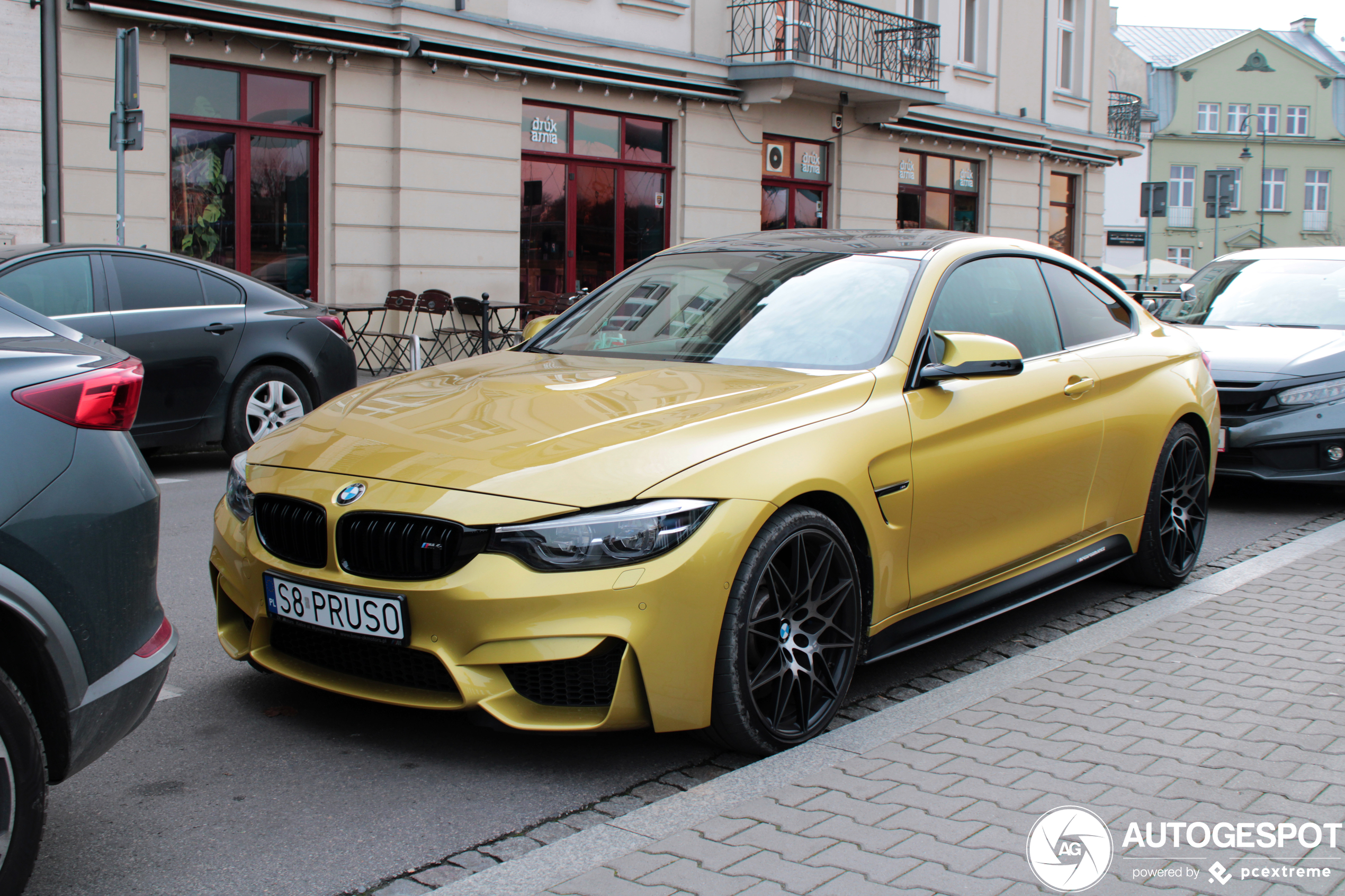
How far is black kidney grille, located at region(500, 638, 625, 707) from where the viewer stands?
331 cm

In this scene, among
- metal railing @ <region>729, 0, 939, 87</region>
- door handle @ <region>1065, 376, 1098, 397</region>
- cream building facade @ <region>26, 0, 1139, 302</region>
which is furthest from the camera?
metal railing @ <region>729, 0, 939, 87</region>

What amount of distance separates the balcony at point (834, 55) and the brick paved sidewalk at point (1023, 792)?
16263mm

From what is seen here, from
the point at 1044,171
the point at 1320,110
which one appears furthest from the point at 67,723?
the point at 1320,110

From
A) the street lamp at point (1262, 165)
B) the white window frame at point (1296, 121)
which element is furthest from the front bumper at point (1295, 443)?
the white window frame at point (1296, 121)

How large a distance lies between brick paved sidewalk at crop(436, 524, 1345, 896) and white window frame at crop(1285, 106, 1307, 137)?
70542 millimetres

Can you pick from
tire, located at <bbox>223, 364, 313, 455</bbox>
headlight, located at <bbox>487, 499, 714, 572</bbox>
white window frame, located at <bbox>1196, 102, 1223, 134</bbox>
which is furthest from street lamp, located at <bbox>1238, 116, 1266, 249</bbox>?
headlight, located at <bbox>487, 499, 714, 572</bbox>

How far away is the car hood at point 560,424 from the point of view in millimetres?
3402

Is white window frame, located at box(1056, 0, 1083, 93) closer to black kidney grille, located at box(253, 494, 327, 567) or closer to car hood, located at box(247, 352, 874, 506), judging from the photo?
car hood, located at box(247, 352, 874, 506)

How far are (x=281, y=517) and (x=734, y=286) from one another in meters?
1.98

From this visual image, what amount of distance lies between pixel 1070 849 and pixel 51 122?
13121 mm

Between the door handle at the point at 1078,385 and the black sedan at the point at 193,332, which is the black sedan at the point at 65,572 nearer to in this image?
the door handle at the point at 1078,385

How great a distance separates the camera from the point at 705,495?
341 centimetres

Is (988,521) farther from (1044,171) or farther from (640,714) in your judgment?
(1044,171)

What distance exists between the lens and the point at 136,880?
2.89 metres
